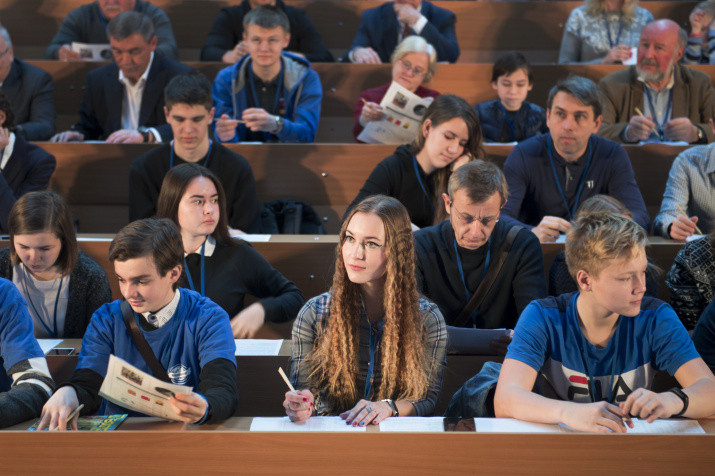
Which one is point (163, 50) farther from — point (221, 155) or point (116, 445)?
point (116, 445)

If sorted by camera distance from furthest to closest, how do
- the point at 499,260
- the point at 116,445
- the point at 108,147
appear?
the point at 108,147
the point at 499,260
the point at 116,445

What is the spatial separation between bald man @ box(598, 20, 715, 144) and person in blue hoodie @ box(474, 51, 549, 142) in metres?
0.32

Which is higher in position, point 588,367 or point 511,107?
point 511,107

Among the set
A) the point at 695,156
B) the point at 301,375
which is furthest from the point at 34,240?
the point at 695,156

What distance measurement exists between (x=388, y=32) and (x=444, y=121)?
1.63 meters

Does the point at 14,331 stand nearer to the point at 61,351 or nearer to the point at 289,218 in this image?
the point at 61,351

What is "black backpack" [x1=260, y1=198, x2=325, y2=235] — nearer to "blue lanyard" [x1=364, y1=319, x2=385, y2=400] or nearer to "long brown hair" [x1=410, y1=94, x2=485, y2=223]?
"long brown hair" [x1=410, y1=94, x2=485, y2=223]

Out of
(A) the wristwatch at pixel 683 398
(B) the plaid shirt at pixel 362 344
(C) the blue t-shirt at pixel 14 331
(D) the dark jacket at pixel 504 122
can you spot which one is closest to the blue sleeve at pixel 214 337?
(B) the plaid shirt at pixel 362 344

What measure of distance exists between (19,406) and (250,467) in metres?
0.53

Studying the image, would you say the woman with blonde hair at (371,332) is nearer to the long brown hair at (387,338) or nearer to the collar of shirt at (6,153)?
the long brown hair at (387,338)

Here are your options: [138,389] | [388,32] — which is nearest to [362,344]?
[138,389]

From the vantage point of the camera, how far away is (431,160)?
291 cm

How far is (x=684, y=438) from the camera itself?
1.33 metres

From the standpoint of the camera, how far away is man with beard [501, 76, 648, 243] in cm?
287
